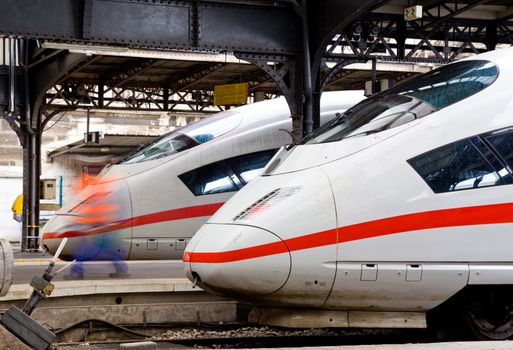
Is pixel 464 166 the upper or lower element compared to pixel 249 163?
lower

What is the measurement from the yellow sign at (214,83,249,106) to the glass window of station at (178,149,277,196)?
871 centimetres

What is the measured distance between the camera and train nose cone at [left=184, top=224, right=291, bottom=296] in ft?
30.1

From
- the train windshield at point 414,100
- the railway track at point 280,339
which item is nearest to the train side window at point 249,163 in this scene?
the railway track at point 280,339

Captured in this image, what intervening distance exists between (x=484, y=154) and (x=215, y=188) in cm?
632

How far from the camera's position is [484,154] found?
31.0 ft

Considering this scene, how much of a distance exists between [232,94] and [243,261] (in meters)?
15.5

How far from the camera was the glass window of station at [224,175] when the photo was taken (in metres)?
15.1

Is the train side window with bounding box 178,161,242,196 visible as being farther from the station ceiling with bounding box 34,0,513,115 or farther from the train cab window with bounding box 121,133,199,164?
the station ceiling with bounding box 34,0,513,115

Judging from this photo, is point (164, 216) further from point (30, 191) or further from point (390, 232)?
point (30, 191)

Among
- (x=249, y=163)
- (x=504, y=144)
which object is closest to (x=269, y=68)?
(x=249, y=163)

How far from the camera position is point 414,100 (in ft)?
33.0

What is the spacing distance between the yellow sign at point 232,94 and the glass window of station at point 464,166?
14586mm

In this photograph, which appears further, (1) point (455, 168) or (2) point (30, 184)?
(2) point (30, 184)

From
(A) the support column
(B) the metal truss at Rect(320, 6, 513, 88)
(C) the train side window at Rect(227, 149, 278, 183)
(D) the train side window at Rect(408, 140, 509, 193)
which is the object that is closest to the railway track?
(D) the train side window at Rect(408, 140, 509, 193)
